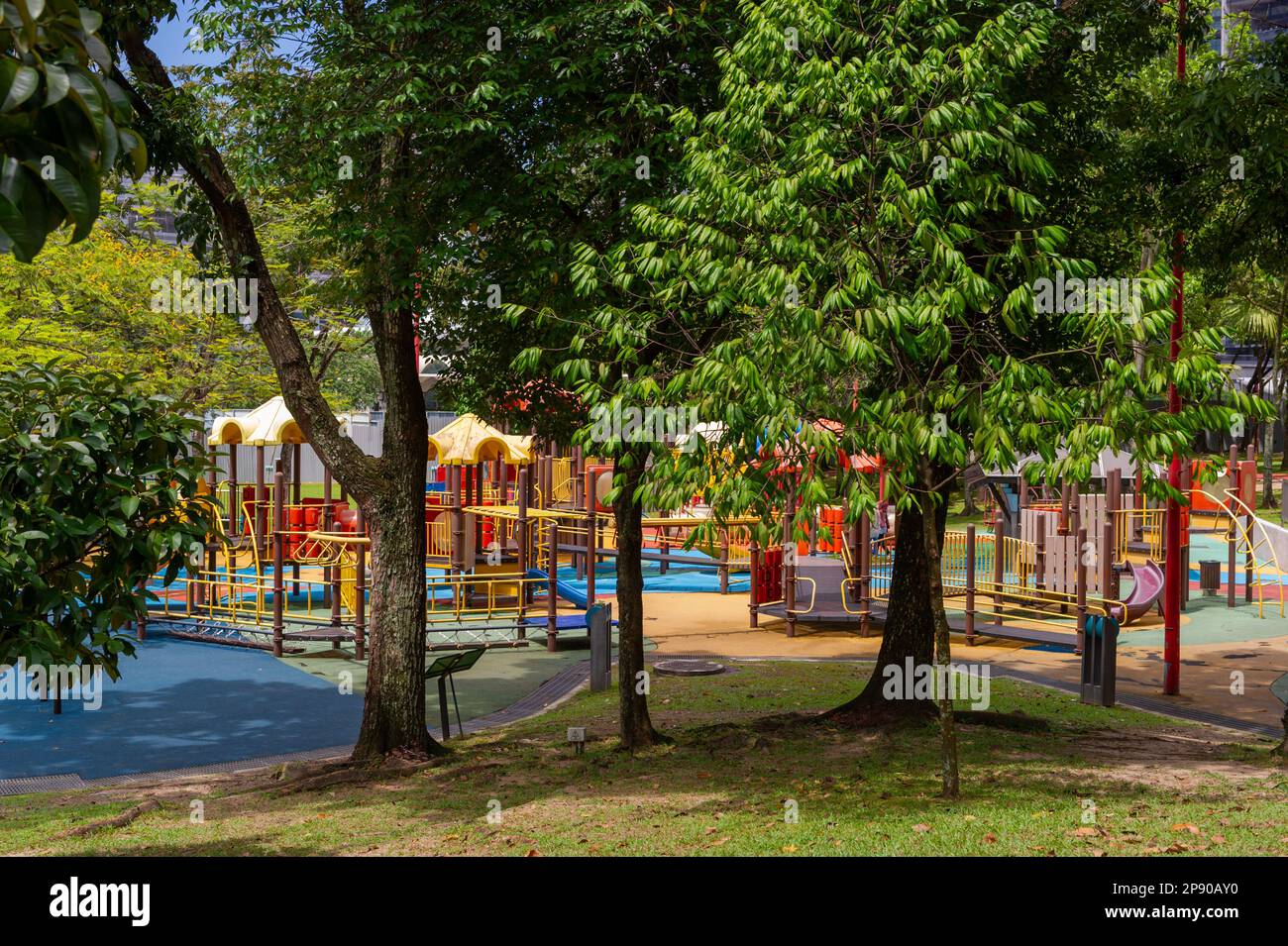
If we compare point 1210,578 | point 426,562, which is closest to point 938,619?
point 426,562

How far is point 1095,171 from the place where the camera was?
45.9 feet

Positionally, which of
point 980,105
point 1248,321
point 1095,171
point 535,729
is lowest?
point 535,729

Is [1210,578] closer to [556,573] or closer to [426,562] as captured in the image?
[556,573]

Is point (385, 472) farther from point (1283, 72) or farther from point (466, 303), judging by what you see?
point (1283, 72)

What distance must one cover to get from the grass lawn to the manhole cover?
8.82 ft

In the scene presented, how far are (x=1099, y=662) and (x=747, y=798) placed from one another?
6364mm

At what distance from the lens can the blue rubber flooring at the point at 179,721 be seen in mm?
13156

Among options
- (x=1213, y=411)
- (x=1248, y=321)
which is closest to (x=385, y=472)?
(x=1213, y=411)

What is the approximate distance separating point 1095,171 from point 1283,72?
2.12 meters

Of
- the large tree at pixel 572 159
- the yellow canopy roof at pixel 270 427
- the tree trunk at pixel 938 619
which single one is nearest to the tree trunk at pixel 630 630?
the large tree at pixel 572 159

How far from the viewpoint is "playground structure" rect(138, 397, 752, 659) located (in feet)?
63.9

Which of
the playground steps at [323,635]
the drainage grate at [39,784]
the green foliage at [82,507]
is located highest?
the green foliage at [82,507]

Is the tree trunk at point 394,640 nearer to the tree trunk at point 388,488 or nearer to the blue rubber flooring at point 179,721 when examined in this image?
the tree trunk at point 388,488

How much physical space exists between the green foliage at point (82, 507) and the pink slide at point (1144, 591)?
1711cm
